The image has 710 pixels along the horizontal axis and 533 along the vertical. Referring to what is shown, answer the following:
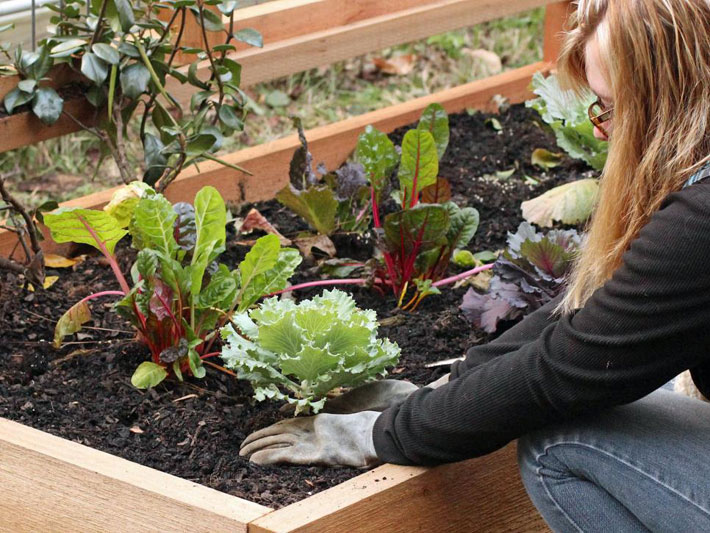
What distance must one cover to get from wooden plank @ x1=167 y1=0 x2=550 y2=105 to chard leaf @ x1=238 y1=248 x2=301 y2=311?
104 cm

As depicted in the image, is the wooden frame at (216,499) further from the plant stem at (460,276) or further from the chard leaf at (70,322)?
the plant stem at (460,276)

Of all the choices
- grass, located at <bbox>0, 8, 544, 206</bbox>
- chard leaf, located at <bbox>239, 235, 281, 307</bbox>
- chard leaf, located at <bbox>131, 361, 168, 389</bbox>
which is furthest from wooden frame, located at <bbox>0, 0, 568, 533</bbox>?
grass, located at <bbox>0, 8, 544, 206</bbox>

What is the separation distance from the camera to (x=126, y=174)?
9.32 feet

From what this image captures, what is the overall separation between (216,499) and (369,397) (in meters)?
0.47

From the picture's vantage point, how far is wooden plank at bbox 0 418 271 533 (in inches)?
73.5

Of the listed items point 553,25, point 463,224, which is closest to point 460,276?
point 463,224

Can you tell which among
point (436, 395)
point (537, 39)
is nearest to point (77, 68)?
point (436, 395)

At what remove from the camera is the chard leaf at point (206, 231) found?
229 centimetres

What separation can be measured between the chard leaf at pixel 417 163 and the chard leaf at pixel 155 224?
65cm

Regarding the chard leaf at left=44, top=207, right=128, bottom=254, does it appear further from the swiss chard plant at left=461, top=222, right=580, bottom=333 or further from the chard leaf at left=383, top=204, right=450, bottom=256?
the swiss chard plant at left=461, top=222, right=580, bottom=333

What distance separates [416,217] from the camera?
2.58m

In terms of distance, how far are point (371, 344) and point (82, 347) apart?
75cm

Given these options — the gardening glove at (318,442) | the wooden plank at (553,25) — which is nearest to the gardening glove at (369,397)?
the gardening glove at (318,442)

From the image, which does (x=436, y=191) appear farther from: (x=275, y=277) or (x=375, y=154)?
(x=275, y=277)
